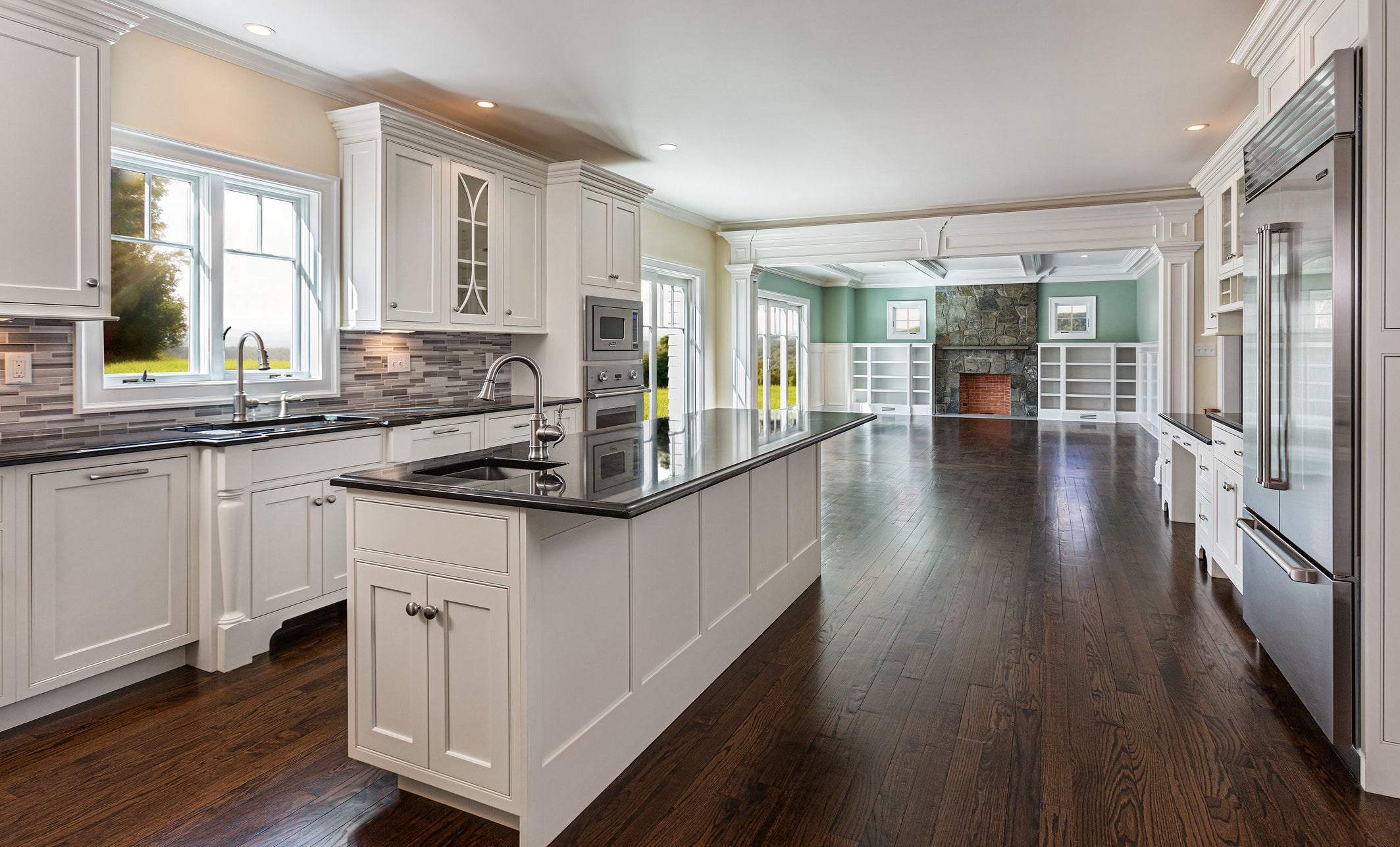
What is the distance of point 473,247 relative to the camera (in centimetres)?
464

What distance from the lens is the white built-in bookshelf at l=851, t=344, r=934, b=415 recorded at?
49.5 ft

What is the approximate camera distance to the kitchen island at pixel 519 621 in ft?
6.05

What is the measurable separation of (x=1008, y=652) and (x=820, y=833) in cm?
153

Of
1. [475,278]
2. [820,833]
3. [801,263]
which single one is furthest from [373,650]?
[801,263]

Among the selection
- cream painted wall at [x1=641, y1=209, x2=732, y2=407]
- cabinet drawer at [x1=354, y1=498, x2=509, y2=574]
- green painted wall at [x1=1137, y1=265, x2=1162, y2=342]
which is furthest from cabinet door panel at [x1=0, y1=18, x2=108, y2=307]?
green painted wall at [x1=1137, y1=265, x2=1162, y2=342]

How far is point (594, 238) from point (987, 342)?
1124cm

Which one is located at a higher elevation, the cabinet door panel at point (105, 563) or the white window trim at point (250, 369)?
the white window trim at point (250, 369)

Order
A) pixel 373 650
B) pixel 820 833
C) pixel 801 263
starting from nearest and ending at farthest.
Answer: pixel 820 833 < pixel 373 650 < pixel 801 263

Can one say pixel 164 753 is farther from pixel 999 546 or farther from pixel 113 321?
pixel 999 546

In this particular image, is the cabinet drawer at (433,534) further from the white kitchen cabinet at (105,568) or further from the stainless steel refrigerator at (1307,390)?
the stainless steel refrigerator at (1307,390)

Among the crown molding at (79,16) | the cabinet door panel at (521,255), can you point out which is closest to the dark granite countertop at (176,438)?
the cabinet door panel at (521,255)

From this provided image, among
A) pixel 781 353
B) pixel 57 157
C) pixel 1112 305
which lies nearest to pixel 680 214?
pixel 781 353

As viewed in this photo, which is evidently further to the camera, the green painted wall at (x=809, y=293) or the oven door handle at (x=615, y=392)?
the green painted wall at (x=809, y=293)

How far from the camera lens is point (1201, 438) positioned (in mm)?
4336
